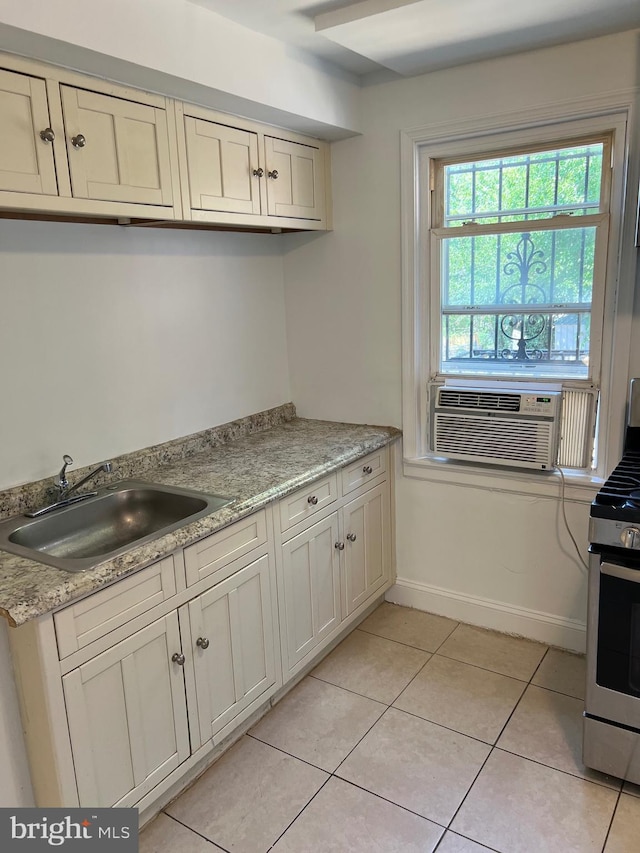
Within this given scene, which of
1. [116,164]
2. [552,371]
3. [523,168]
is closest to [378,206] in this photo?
[523,168]

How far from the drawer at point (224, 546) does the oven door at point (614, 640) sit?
1.10m

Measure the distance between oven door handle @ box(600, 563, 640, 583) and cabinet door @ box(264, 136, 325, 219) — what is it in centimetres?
182

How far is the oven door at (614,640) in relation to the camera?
75.3 inches

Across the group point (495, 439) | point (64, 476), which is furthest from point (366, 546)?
point (64, 476)

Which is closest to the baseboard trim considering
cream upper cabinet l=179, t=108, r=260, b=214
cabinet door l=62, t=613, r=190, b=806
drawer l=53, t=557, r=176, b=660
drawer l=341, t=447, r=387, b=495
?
drawer l=341, t=447, r=387, b=495

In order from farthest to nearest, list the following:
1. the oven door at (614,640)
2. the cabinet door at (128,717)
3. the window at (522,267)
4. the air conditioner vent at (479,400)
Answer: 1. the air conditioner vent at (479,400)
2. the window at (522,267)
3. the oven door at (614,640)
4. the cabinet door at (128,717)

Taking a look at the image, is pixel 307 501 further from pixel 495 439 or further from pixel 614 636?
pixel 614 636

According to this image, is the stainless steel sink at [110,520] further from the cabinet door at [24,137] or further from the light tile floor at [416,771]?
the cabinet door at [24,137]

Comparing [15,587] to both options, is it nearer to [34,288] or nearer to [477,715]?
[34,288]

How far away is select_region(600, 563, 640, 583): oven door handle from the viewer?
1.88m

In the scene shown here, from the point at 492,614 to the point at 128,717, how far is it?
1810mm

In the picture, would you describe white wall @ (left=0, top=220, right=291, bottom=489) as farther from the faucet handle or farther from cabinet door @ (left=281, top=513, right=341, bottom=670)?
cabinet door @ (left=281, top=513, right=341, bottom=670)

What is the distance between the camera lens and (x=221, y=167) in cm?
229

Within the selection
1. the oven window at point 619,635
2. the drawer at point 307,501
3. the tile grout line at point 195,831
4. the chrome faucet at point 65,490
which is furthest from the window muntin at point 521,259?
the tile grout line at point 195,831
